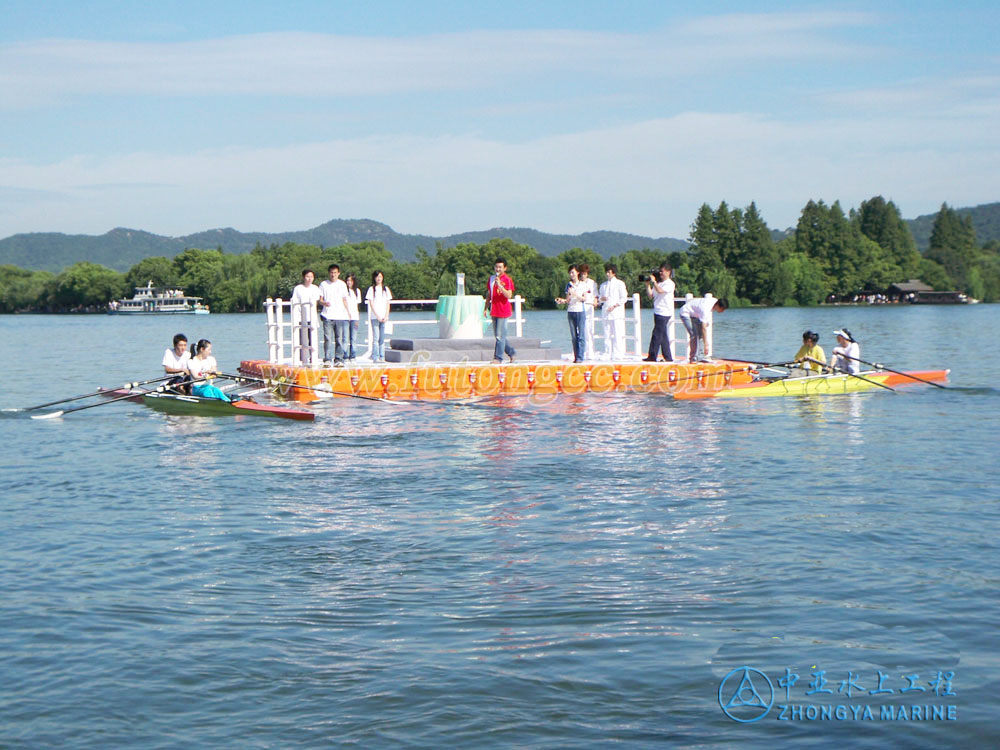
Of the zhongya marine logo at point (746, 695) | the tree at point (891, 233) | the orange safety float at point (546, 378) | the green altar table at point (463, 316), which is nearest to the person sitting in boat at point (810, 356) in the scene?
the orange safety float at point (546, 378)

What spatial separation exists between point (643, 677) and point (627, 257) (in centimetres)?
16567

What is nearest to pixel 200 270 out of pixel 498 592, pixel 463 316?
pixel 463 316

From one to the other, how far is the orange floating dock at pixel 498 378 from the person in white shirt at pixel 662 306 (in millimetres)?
346

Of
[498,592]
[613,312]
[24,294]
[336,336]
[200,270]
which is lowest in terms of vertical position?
[498,592]

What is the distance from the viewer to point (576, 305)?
77.4 feet

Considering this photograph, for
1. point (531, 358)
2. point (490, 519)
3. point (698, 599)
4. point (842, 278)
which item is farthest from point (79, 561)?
point (842, 278)

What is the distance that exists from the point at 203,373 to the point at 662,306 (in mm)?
9527

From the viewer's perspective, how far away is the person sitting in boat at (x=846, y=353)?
76.6ft

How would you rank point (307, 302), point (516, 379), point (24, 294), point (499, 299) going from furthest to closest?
1. point (24, 294)
2. point (516, 379)
3. point (307, 302)
4. point (499, 299)

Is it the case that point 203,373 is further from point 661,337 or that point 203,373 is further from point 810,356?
point 810,356

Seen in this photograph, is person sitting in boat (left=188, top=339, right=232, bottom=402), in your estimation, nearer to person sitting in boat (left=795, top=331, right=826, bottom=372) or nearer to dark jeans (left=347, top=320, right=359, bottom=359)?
dark jeans (left=347, top=320, right=359, bottom=359)

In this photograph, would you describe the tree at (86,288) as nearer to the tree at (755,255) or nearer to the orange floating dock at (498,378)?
the tree at (755,255)

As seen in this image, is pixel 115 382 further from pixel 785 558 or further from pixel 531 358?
pixel 785 558

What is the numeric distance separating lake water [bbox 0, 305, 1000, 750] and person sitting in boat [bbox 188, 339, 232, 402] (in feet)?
8.30
